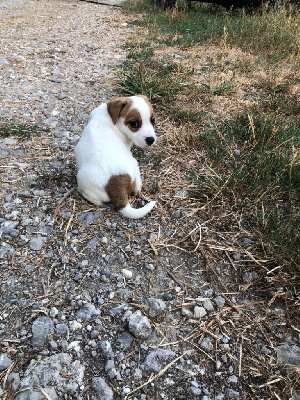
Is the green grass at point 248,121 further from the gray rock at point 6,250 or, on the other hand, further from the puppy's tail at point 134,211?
the gray rock at point 6,250

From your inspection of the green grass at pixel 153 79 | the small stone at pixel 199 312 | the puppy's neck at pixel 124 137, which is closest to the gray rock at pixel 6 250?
the puppy's neck at pixel 124 137

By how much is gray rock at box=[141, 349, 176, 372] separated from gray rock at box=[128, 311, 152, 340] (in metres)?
0.12

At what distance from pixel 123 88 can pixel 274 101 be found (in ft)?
6.73

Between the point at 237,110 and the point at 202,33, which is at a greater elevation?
the point at 202,33

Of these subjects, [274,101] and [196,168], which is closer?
[196,168]

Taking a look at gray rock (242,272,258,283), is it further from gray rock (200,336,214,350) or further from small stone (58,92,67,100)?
small stone (58,92,67,100)

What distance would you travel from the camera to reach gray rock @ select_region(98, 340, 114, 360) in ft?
6.24

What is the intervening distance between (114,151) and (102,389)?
1674 millimetres

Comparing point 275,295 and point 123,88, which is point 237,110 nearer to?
point 123,88

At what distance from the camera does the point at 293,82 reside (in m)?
4.96

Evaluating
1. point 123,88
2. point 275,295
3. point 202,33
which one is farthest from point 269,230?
point 202,33

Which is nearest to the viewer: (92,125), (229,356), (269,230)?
(229,356)

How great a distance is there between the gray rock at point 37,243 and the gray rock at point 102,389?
1094 mm

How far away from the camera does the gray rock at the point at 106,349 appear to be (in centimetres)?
A: 190
